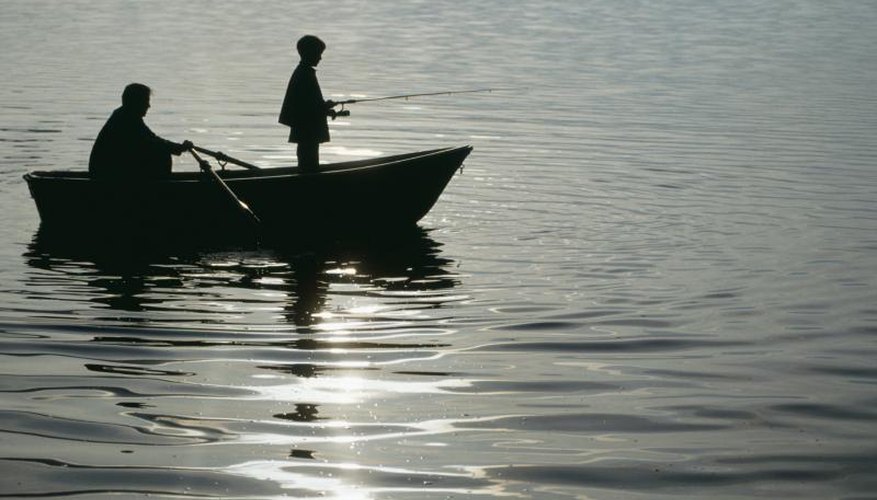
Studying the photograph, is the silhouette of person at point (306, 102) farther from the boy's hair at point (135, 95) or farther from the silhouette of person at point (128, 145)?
the boy's hair at point (135, 95)

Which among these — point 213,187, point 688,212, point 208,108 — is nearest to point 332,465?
point 213,187

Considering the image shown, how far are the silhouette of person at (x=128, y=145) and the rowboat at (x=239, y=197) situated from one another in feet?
0.60

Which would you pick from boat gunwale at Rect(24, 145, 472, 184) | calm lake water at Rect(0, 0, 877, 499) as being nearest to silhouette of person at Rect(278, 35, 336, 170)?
boat gunwale at Rect(24, 145, 472, 184)

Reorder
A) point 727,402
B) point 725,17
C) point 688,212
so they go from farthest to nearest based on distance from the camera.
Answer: point 725,17 → point 688,212 → point 727,402

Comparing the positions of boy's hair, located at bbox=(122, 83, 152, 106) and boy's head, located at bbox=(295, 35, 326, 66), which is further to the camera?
boy's head, located at bbox=(295, 35, 326, 66)

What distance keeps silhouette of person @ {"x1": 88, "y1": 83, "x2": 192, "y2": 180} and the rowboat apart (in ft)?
0.60

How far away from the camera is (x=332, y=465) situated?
275 inches

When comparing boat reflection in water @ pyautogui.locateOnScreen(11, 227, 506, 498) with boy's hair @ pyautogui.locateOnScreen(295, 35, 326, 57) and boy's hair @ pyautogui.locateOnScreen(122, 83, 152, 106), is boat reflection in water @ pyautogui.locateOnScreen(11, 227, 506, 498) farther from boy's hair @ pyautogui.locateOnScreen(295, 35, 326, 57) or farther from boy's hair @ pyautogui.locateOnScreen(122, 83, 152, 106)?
boy's hair @ pyautogui.locateOnScreen(295, 35, 326, 57)

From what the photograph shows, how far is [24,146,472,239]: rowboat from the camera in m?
13.4

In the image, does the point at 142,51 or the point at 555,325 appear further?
the point at 142,51

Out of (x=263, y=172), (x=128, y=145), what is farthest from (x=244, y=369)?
(x=263, y=172)

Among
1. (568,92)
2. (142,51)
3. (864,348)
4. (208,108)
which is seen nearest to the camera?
(864,348)

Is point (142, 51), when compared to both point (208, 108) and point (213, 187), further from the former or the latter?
point (213, 187)

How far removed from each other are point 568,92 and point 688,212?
1276 cm
